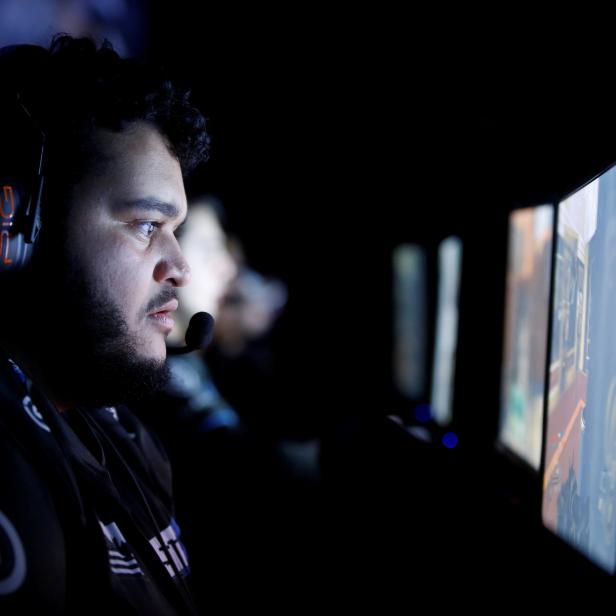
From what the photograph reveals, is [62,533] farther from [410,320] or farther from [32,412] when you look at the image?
[410,320]

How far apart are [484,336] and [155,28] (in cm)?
185

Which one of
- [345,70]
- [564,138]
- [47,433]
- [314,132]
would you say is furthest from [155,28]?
[47,433]

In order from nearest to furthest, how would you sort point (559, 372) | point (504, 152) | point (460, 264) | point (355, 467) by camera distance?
point (559, 372) → point (355, 467) → point (504, 152) → point (460, 264)

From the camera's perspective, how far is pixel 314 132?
10.8 ft

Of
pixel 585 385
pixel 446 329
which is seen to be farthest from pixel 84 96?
pixel 446 329

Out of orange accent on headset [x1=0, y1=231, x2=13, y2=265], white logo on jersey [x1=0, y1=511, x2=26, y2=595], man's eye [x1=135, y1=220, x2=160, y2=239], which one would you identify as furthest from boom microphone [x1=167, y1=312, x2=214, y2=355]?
white logo on jersey [x1=0, y1=511, x2=26, y2=595]

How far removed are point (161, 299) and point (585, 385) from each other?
706 mm

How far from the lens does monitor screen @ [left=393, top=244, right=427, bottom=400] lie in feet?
9.57

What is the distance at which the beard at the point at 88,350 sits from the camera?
88cm

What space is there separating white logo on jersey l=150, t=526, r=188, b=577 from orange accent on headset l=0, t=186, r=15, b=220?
0.55m

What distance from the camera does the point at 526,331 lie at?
62.8 inches

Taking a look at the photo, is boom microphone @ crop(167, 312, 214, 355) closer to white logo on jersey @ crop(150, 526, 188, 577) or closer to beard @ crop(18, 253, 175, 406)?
beard @ crop(18, 253, 175, 406)

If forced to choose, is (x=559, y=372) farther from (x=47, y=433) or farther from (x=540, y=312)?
(x=47, y=433)

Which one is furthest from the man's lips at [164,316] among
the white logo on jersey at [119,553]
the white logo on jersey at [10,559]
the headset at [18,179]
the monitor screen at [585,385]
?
the monitor screen at [585,385]
